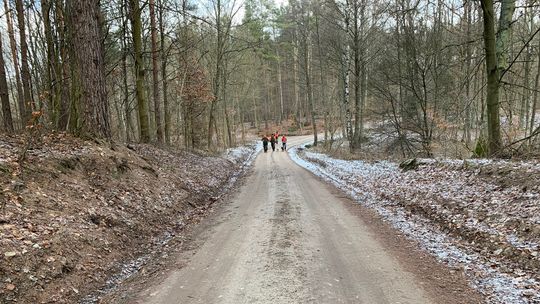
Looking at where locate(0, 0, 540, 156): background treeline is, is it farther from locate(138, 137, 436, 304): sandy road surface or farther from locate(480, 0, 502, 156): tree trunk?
locate(138, 137, 436, 304): sandy road surface

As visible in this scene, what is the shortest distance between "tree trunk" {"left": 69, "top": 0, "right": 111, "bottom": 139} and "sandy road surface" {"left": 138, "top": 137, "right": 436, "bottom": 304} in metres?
4.49

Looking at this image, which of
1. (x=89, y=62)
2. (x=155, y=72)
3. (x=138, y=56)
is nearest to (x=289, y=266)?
(x=89, y=62)

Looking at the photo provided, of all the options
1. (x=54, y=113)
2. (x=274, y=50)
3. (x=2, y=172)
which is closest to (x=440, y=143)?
(x=54, y=113)

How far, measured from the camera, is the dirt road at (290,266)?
446 centimetres

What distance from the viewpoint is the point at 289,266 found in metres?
5.29

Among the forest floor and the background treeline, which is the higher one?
the background treeline

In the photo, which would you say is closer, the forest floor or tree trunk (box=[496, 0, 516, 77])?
the forest floor

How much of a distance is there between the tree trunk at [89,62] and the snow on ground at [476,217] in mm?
7559

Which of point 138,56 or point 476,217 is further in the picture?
point 138,56

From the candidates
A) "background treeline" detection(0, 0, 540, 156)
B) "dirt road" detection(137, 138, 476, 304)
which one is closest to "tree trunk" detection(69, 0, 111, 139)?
"background treeline" detection(0, 0, 540, 156)

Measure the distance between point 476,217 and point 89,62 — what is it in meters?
9.78

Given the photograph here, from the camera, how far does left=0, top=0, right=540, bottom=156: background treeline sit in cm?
991

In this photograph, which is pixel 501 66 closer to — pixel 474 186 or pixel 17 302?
pixel 474 186

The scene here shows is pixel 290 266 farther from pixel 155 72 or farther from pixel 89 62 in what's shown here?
pixel 155 72
